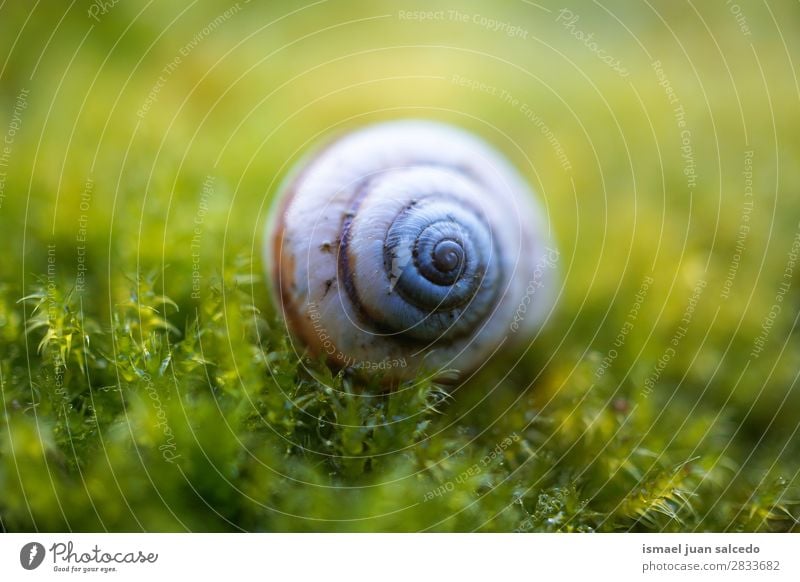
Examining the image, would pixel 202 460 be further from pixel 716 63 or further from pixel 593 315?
pixel 716 63

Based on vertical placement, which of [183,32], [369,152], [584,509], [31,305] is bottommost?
[584,509]

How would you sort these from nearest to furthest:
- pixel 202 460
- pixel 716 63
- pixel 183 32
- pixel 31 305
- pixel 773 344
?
pixel 202 460, pixel 31 305, pixel 773 344, pixel 183 32, pixel 716 63

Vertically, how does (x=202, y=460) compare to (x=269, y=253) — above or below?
below

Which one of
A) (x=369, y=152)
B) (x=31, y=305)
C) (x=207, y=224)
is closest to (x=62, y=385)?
(x=31, y=305)
